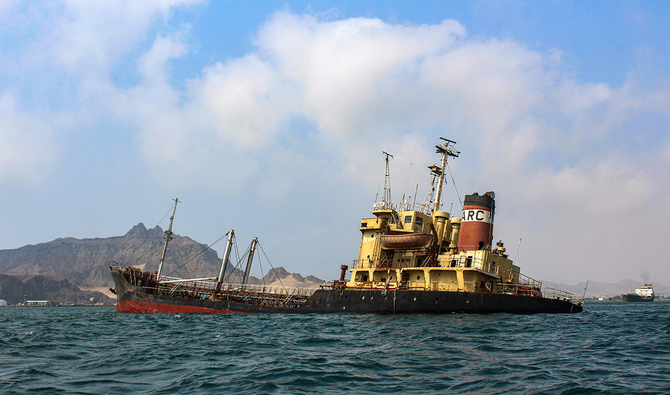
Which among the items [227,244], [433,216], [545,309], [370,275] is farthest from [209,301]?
[545,309]

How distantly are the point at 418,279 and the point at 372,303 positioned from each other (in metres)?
3.88

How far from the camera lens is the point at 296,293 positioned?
42156mm

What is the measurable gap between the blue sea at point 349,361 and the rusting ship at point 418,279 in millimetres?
8063

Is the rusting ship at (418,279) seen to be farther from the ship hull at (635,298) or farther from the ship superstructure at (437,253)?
the ship hull at (635,298)

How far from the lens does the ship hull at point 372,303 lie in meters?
27.9

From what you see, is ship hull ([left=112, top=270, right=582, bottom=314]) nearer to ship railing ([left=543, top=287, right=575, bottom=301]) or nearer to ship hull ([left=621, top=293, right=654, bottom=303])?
ship railing ([left=543, top=287, right=575, bottom=301])

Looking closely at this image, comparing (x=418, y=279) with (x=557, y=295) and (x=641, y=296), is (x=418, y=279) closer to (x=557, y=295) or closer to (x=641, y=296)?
(x=557, y=295)

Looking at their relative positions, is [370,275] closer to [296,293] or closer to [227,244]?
[296,293]

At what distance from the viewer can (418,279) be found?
3173 centimetres

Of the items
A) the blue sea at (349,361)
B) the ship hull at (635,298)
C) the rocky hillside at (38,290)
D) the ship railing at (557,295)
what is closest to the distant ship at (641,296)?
the ship hull at (635,298)

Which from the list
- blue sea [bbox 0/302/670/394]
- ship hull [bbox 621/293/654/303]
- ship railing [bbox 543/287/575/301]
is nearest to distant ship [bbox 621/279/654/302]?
ship hull [bbox 621/293/654/303]

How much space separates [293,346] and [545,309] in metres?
20.9

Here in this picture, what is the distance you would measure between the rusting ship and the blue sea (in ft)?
26.5

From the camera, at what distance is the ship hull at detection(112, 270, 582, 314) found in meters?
27.9
